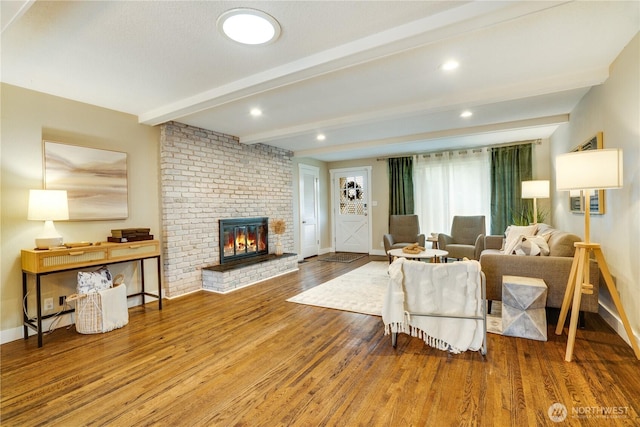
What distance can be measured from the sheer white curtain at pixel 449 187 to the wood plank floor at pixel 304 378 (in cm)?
332

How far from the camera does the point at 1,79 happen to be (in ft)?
8.83

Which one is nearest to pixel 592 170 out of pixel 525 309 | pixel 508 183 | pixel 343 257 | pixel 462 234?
pixel 525 309

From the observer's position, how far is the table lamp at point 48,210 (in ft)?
8.73

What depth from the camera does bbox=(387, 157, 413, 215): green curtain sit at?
21.6 feet

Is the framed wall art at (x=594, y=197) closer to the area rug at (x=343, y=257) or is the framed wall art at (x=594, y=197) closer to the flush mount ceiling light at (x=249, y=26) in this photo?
the flush mount ceiling light at (x=249, y=26)

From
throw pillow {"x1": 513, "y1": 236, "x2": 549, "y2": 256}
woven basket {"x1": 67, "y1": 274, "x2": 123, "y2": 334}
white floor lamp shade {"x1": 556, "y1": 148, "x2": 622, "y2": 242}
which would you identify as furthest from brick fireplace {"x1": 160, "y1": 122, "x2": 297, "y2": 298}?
white floor lamp shade {"x1": 556, "y1": 148, "x2": 622, "y2": 242}

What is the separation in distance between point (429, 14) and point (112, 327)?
380cm

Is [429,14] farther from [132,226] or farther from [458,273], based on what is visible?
[132,226]

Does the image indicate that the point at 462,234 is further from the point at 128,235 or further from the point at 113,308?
the point at 113,308

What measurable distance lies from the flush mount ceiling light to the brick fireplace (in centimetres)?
241

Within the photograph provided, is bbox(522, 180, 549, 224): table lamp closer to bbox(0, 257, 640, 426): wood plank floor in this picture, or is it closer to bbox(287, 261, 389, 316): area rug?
bbox(0, 257, 640, 426): wood plank floor

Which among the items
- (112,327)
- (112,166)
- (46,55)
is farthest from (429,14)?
(112,327)

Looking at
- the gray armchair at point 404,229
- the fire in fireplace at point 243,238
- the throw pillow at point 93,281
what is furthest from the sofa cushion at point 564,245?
the throw pillow at point 93,281

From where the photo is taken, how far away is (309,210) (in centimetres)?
701
